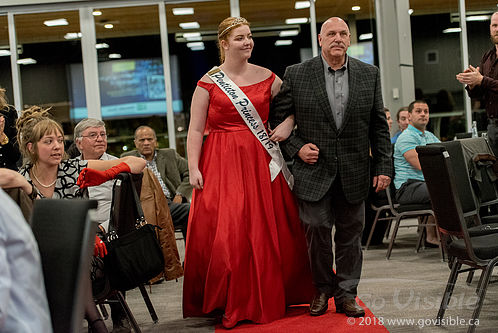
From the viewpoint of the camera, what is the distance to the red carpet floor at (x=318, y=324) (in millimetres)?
3191

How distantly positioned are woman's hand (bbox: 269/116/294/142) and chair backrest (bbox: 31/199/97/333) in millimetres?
1987

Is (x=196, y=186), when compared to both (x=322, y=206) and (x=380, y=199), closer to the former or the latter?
(x=322, y=206)

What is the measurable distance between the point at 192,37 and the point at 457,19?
3.61 metres

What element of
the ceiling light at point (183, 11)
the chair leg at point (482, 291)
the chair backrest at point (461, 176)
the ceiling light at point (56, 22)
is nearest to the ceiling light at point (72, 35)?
the ceiling light at point (56, 22)

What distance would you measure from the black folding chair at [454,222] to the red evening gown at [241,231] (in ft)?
2.88

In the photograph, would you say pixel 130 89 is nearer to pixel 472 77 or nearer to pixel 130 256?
pixel 472 77

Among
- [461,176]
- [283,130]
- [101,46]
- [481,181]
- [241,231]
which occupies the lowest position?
[241,231]

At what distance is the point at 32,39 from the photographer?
9.07 meters

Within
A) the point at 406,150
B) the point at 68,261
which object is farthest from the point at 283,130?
the point at 406,150

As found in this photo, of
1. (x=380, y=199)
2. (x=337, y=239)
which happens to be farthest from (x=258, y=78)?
(x=380, y=199)

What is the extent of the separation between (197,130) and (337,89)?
0.79 m

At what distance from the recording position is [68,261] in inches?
60.4

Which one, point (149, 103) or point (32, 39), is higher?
point (32, 39)

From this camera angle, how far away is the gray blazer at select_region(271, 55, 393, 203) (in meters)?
3.38
